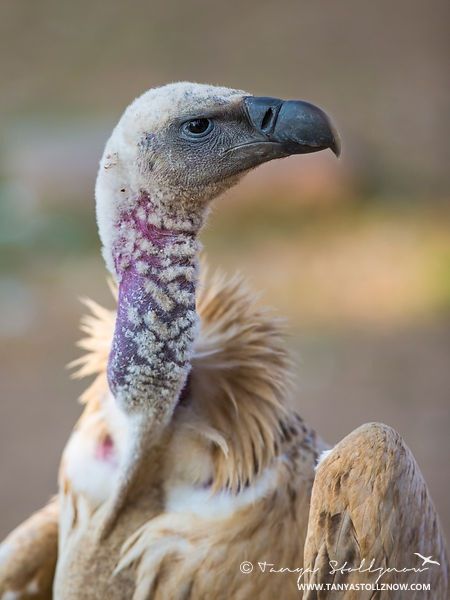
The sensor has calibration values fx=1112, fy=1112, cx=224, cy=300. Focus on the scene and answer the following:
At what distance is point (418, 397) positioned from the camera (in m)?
6.31

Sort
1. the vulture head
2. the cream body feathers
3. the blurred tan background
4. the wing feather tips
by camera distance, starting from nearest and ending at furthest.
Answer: the wing feather tips, the vulture head, the cream body feathers, the blurred tan background

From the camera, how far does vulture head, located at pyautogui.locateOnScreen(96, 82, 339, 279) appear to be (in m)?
2.39

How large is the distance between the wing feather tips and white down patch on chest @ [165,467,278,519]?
0.23m

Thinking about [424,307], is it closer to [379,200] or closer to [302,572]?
[379,200]

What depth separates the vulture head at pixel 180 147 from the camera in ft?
7.86

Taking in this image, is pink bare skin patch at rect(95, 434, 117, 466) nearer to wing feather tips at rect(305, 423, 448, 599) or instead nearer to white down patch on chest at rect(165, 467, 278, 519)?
white down patch on chest at rect(165, 467, 278, 519)

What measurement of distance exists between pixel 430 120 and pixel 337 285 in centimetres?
328

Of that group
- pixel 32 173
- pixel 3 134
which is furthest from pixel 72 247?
pixel 3 134

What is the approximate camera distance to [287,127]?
236cm

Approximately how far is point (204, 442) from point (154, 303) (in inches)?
15.4

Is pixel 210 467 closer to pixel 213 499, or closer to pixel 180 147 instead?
pixel 213 499

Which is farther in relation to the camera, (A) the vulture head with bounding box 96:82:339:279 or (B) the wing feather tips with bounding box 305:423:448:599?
(A) the vulture head with bounding box 96:82:339:279

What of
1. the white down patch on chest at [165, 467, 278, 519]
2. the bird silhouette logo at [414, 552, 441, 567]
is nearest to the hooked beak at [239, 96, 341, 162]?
the white down patch on chest at [165, 467, 278, 519]

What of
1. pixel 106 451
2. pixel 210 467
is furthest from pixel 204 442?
pixel 106 451
